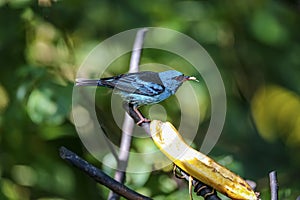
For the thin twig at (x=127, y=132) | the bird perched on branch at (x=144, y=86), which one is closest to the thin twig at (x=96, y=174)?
the bird perched on branch at (x=144, y=86)

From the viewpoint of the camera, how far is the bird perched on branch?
1060 millimetres

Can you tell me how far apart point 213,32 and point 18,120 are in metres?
0.94

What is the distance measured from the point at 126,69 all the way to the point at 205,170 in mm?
1355

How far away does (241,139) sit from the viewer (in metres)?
2.78

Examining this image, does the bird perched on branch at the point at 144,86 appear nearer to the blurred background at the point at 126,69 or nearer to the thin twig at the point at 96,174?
Answer: the thin twig at the point at 96,174

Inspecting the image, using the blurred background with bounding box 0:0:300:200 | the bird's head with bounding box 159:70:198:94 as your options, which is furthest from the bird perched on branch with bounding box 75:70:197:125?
the blurred background with bounding box 0:0:300:200

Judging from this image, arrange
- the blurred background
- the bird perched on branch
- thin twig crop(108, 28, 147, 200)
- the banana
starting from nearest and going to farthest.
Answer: the banana
the bird perched on branch
thin twig crop(108, 28, 147, 200)
the blurred background

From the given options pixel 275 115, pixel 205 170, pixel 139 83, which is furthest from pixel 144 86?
pixel 275 115

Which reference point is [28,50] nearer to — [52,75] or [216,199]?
[52,75]

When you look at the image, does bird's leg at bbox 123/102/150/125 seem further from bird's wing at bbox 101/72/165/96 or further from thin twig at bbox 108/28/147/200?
thin twig at bbox 108/28/147/200

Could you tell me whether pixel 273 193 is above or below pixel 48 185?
above

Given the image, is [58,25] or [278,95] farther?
[278,95]

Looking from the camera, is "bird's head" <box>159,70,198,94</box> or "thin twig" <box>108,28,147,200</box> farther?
"thin twig" <box>108,28,147,200</box>

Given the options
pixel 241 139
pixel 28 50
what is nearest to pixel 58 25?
pixel 28 50
